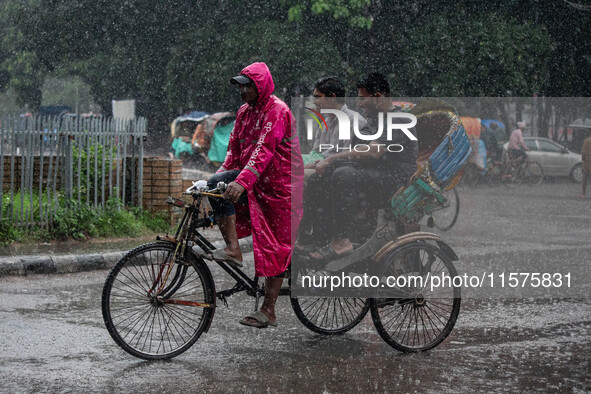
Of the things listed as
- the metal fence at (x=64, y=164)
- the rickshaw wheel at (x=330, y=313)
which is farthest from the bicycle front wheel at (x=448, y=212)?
the metal fence at (x=64, y=164)

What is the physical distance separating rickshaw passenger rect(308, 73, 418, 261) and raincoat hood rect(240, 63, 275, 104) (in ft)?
1.85

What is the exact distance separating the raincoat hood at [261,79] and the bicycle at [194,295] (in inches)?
25.7

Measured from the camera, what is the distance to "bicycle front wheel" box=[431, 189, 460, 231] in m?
5.70

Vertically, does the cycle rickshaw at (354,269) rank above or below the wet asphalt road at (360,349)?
above

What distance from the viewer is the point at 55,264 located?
9117 mm

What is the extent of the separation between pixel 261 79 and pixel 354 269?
1.35m

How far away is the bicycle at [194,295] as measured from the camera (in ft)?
17.6

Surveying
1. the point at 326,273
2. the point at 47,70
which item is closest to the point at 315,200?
the point at 326,273

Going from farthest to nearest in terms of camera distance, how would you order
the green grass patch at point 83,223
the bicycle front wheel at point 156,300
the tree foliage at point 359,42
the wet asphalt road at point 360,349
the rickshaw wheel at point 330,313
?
the tree foliage at point 359,42 < the green grass patch at point 83,223 < the rickshaw wheel at point 330,313 < the bicycle front wheel at point 156,300 < the wet asphalt road at point 360,349

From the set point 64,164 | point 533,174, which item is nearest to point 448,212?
point 533,174

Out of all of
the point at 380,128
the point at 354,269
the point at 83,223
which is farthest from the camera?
the point at 83,223

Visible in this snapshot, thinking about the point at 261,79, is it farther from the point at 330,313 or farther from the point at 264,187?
the point at 330,313

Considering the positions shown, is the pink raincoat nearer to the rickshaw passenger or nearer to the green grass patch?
the rickshaw passenger

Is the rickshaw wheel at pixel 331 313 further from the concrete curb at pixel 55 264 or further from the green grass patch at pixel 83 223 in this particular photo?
the green grass patch at pixel 83 223
